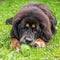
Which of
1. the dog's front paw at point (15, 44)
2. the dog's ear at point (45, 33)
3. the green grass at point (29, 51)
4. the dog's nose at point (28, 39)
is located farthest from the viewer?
the dog's ear at point (45, 33)

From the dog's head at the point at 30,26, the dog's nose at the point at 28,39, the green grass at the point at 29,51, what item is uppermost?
the dog's head at the point at 30,26

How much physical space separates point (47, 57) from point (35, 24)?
3.05 ft

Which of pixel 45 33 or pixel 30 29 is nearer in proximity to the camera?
pixel 30 29

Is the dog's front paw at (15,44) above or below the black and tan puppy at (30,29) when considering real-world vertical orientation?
below

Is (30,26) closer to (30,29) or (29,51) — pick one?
(30,29)

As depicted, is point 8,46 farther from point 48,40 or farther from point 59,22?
point 59,22

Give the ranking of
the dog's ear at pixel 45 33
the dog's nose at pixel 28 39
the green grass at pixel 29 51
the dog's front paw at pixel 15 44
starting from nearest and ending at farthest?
the green grass at pixel 29 51 < the dog's nose at pixel 28 39 < the dog's front paw at pixel 15 44 < the dog's ear at pixel 45 33

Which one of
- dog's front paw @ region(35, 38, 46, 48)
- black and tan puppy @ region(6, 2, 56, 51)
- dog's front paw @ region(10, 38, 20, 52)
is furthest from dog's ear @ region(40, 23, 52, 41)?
dog's front paw @ region(10, 38, 20, 52)

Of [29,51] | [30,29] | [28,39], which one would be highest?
[30,29]

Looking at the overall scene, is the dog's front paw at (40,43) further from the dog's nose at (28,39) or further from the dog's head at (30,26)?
the dog's nose at (28,39)

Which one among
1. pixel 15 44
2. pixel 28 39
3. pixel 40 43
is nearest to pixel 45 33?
pixel 40 43

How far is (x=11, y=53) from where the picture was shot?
21.6 feet

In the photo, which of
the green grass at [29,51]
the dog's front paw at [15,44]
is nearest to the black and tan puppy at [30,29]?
the dog's front paw at [15,44]

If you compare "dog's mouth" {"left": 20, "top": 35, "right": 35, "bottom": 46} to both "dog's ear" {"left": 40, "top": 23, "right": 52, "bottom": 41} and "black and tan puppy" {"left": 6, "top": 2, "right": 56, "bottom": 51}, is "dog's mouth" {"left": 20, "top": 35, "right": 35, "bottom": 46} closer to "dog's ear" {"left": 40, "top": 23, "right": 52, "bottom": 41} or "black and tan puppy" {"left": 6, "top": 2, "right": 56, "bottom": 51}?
"black and tan puppy" {"left": 6, "top": 2, "right": 56, "bottom": 51}
